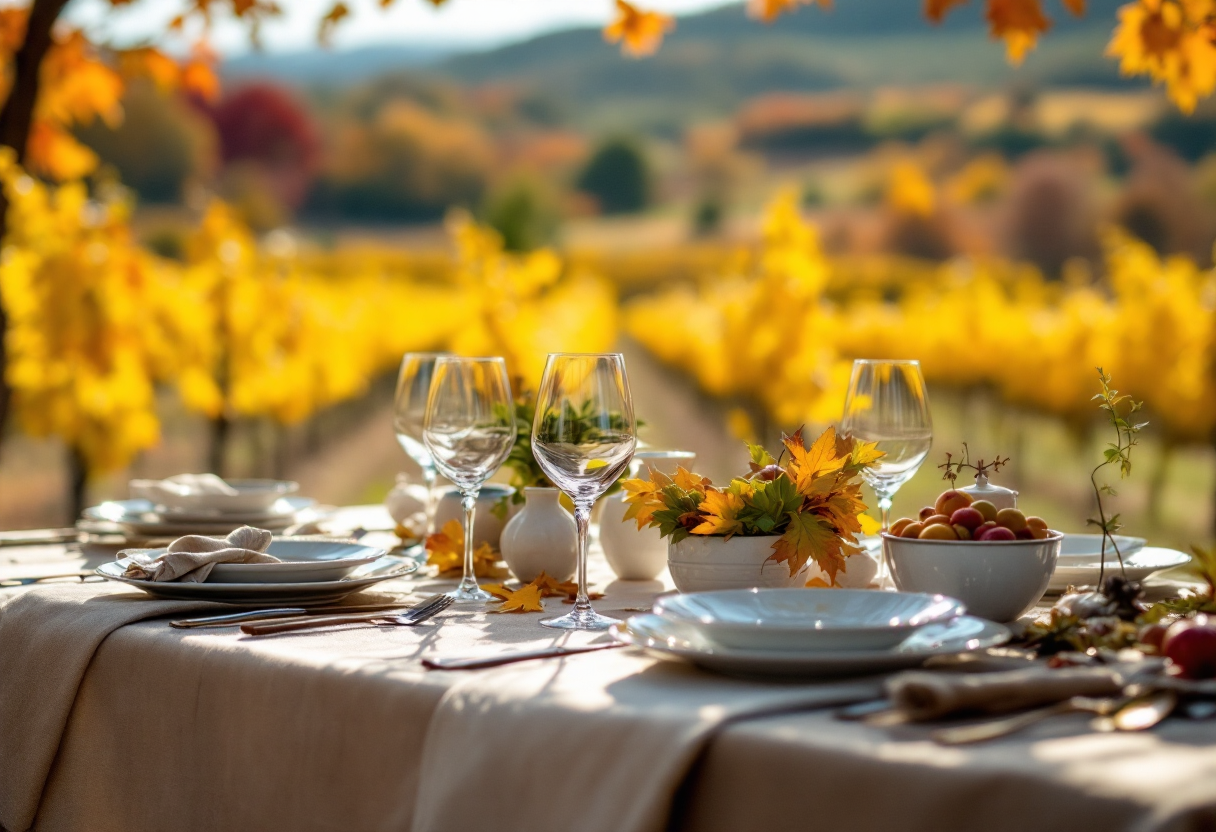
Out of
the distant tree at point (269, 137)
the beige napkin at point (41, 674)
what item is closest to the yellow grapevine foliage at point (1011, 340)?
the beige napkin at point (41, 674)

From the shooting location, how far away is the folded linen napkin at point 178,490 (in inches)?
105

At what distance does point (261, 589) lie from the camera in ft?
5.93

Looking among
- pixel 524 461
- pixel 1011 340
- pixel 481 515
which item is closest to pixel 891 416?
pixel 524 461

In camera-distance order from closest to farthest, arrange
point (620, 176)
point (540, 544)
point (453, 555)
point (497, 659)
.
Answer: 1. point (497, 659)
2. point (540, 544)
3. point (453, 555)
4. point (620, 176)

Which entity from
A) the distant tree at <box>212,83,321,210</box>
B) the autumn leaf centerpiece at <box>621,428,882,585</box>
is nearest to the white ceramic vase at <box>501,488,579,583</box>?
the autumn leaf centerpiece at <box>621,428,882,585</box>

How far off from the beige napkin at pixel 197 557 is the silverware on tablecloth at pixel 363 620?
201 millimetres

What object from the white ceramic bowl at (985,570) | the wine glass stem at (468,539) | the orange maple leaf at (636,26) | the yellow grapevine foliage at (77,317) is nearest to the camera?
the white ceramic bowl at (985,570)

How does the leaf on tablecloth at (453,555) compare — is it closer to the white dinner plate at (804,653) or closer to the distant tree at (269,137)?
the white dinner plate at (804,653)

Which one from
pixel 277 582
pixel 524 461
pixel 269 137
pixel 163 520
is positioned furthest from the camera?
pixel 269 137

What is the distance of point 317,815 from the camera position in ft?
4.68

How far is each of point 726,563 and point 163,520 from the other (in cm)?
136

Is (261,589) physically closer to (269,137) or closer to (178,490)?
(178,490)

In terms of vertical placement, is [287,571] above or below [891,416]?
below

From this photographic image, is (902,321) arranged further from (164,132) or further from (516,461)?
(164,132)
